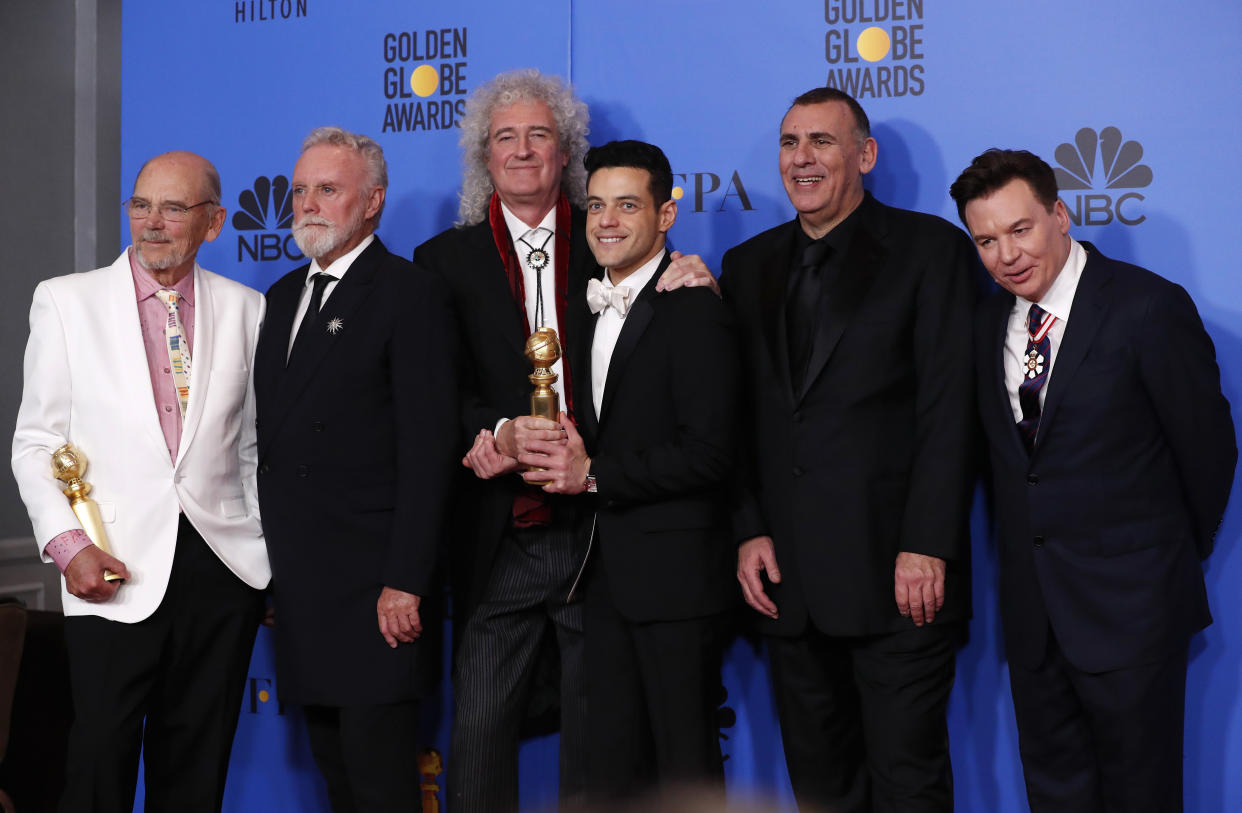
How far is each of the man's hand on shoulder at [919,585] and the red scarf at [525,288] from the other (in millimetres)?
927

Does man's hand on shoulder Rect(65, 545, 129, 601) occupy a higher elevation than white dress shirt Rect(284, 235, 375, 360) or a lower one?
lower

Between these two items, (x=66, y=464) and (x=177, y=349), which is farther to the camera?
A: (x=177, y=349)

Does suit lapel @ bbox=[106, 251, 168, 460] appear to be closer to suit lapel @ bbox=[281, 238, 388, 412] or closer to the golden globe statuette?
the golden globe statuette

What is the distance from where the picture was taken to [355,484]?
2.91 metres

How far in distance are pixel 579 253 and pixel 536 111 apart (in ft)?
1.38

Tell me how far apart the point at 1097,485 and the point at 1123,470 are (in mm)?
70

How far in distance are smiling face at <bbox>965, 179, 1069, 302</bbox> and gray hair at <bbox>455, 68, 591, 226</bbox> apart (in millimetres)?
1168

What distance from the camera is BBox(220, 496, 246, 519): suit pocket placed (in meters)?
2.96

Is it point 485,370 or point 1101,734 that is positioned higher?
point 485,370

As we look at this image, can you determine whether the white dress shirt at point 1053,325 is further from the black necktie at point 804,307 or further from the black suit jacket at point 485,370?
the black suit jacket at point 485,370

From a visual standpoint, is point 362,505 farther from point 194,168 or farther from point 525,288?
point 194,168

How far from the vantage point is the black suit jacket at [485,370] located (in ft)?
9.98

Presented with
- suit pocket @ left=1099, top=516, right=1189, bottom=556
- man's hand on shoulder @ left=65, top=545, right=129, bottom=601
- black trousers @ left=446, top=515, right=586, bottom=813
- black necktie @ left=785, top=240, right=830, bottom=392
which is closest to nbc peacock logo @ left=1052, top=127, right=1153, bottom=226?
black necktie @ left=785, top=240, right=830, bottom=392

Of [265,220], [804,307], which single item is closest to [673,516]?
[804,307]
